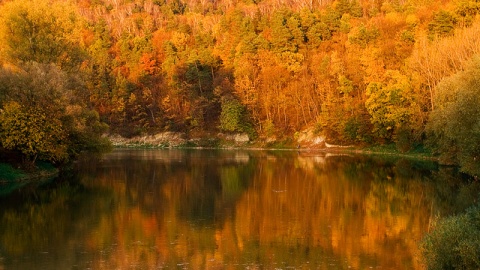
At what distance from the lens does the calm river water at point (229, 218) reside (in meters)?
21.6

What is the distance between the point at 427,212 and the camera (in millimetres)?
31922

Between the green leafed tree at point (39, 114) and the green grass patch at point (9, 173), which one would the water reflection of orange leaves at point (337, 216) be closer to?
the green leafed tree at point (39, 114)

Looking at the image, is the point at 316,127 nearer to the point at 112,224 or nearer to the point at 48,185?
the point at 48,185

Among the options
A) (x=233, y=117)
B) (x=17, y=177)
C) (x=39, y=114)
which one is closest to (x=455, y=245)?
(x=39, y=114)

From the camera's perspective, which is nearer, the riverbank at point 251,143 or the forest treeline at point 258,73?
the forest treeline at point 258,73

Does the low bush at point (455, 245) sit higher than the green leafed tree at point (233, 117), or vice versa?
the green leafed tree at point (233, 117)

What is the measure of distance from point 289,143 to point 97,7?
99.1 m

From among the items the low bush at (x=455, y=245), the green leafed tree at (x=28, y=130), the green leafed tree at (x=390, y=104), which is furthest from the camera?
the green leafed tree at (x=390, y=104)

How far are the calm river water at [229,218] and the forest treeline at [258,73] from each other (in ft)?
20.0

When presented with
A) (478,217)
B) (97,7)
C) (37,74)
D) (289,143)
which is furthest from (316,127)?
(97,7)

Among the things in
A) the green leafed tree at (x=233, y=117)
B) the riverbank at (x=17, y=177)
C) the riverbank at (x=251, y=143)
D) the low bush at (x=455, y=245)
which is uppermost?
the green leafed tree at (x=233, y=117)

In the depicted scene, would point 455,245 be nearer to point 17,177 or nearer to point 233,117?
point 17,177

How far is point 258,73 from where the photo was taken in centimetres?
10612

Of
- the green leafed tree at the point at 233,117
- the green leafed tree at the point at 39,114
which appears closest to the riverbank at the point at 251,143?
the green leafed tree at the point at 233,117
